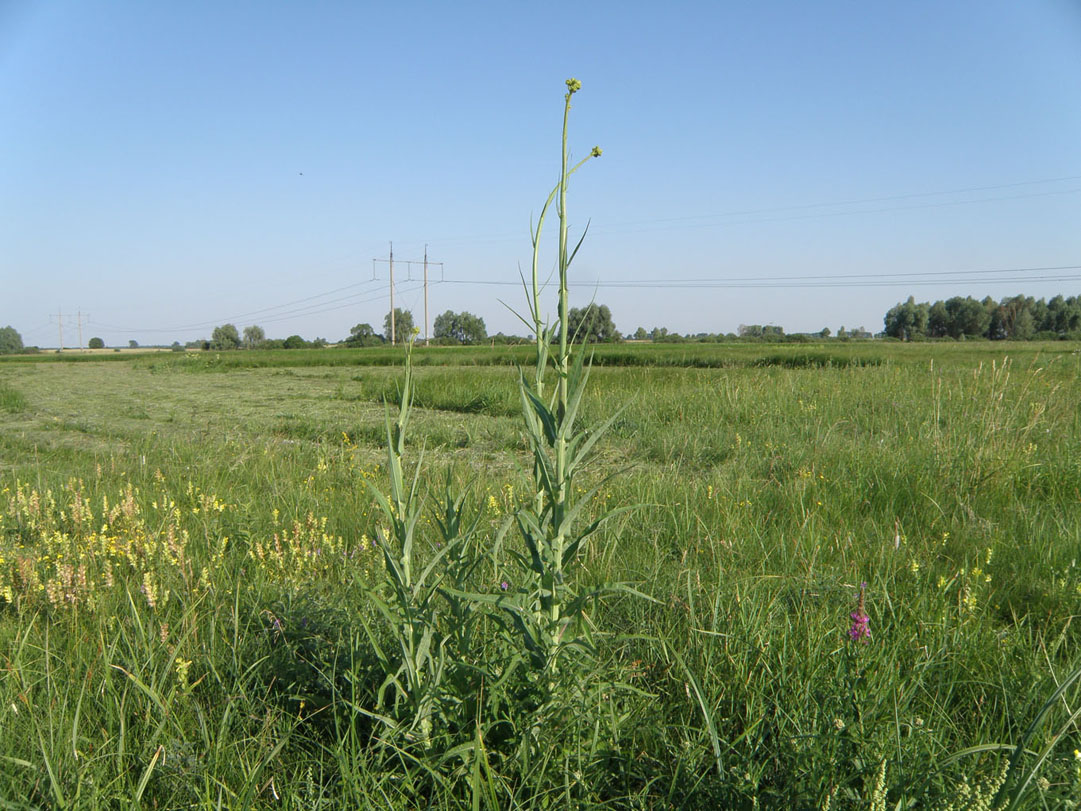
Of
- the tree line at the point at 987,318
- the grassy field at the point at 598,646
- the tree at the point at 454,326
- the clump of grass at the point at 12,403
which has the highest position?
the tree line at the point at 987,318

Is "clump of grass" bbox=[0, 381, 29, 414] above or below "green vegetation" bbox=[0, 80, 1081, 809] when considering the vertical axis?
above

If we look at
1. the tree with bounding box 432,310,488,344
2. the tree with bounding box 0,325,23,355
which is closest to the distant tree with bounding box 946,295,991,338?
the tree with bounding box 432,310,488,344

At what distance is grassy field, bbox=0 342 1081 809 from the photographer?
108cm

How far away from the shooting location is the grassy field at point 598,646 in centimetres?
108

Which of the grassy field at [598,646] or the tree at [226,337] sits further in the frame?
the tree at [226,337]

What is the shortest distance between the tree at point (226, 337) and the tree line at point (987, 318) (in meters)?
59.8

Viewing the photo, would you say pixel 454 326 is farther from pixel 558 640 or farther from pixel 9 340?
pixel 9 340

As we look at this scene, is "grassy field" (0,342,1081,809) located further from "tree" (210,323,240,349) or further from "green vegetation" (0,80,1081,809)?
"tree" (210,323,240,349)

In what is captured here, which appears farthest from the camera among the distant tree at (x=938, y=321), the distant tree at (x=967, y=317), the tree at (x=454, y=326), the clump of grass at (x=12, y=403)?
the distant tree at (x=938, y=321)

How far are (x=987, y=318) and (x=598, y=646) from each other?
61.6 meters

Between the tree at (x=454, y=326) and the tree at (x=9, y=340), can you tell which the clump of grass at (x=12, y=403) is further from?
the tree at (x=9, y=340)

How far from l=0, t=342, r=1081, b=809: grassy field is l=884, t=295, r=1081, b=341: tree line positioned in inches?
1957

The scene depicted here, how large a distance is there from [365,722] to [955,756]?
1.06m

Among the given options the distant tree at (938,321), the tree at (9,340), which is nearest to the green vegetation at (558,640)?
the distant tree at (938,321)
